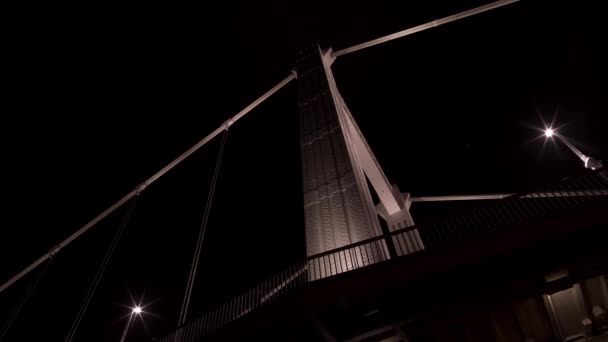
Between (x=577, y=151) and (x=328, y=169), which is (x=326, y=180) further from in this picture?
(x=577, y=151)

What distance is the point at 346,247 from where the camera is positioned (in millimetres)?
7379

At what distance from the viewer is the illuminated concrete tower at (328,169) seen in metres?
8.72

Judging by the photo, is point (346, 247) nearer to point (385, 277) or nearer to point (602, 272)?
point (385, 277)

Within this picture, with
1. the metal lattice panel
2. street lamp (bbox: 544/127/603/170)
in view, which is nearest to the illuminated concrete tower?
the metal lattice panel

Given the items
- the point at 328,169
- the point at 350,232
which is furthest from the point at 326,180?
the point at 350,232

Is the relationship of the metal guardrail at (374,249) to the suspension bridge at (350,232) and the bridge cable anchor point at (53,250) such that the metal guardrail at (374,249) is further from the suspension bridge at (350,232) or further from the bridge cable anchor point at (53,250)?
the bridge cable anchor point at (53,250)

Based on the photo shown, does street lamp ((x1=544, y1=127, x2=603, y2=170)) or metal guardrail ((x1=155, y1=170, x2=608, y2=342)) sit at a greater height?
street lamp ((x1=544, y1=127, x2=603, y2=170))

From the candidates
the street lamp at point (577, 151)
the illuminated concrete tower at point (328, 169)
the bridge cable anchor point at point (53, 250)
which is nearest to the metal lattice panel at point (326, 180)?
the illuminated concrete tower at point (328, 169)

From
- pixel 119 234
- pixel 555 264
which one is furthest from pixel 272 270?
pixel 555 264

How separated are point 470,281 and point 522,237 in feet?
3.52

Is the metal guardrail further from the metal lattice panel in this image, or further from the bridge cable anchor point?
the bridge cable anchor point

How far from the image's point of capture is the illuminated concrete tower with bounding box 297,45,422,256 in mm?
8719

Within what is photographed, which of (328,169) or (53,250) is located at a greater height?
(53,250)

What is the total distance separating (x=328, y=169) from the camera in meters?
10.6
